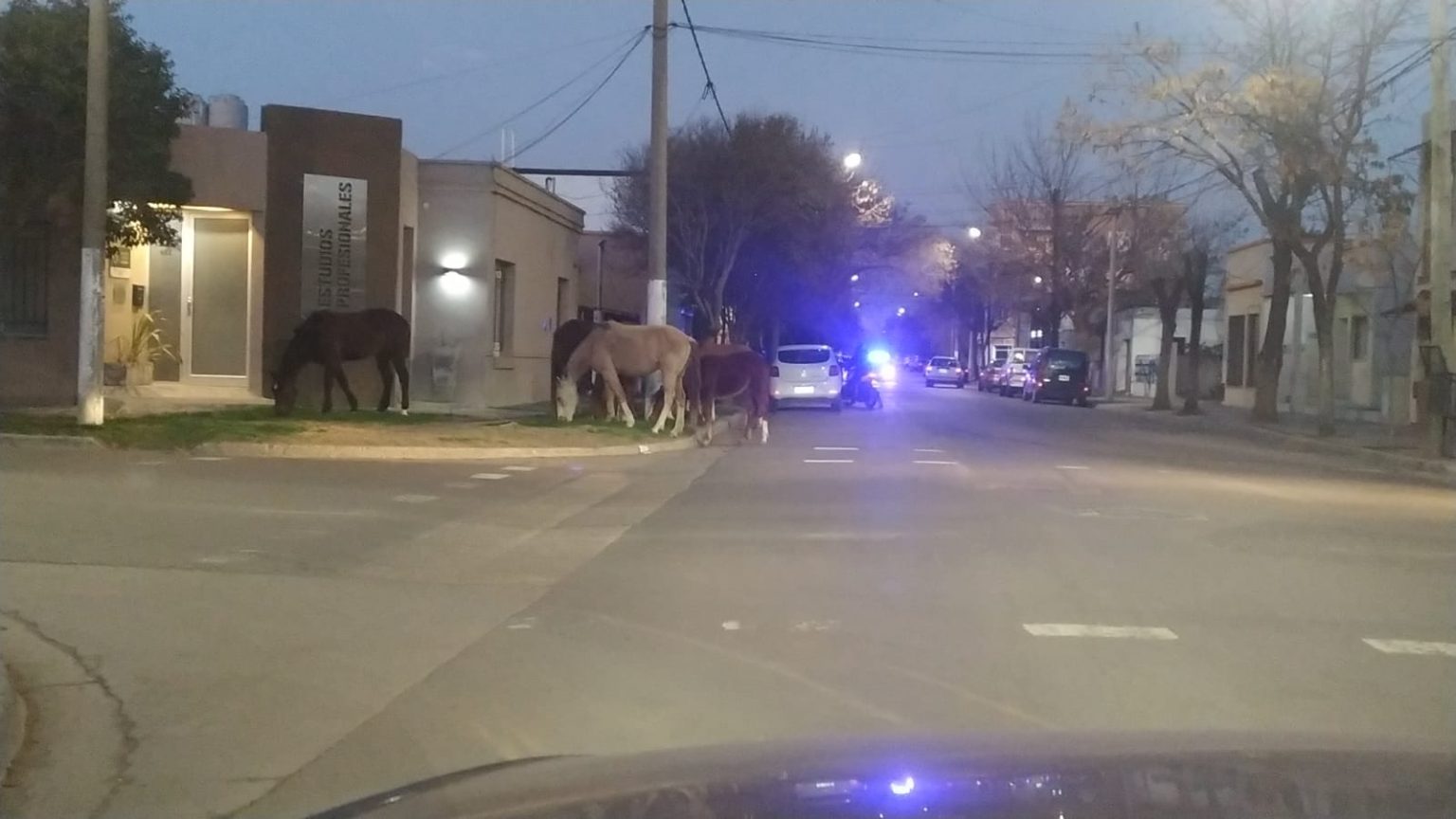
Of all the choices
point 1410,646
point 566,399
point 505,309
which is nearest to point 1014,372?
point 505,309

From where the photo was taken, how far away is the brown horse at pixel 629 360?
25.0 m

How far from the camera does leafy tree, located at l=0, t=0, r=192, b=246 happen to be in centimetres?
2134

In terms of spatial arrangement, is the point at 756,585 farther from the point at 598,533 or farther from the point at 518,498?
the point at 518,498

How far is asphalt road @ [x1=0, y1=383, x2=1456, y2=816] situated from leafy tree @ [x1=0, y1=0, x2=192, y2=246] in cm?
619

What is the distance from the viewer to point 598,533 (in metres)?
13.7

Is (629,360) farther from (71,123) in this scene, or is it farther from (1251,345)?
(1251,345)

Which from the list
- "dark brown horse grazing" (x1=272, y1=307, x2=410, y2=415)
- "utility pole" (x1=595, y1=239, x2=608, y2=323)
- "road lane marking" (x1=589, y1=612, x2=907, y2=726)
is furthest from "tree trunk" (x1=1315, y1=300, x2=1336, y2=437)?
"road lane marking" (x1=589, y1=612, x2=907, y2=726)

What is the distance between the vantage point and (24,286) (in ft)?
81.9

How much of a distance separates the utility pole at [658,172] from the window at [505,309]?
6.47 m

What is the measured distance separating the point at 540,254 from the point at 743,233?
8882mm

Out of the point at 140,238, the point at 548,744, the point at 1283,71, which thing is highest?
the point at 1283,71

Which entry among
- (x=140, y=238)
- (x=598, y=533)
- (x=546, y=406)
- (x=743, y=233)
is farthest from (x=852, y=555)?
(x=743, y=233)

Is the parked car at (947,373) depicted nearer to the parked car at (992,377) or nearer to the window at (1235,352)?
the parked car at (992,377)

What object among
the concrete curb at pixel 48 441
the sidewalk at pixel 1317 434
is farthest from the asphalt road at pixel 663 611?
the sidewalk at pixel 1317 434
